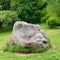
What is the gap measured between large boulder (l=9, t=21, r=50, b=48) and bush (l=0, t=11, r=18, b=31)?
11.7 m

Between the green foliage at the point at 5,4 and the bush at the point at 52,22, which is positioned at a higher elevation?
the green foliage at the point at 5,4

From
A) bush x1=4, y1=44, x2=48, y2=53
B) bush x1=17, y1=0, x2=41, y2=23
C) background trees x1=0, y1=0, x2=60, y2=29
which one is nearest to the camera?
bush x1=4, y1=44, x2=48, y2=53

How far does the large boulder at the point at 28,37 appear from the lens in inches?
632

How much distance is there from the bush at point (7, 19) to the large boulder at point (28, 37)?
11.7 meters

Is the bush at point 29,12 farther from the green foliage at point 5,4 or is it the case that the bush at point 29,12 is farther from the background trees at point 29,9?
the green foliage at point 5,4

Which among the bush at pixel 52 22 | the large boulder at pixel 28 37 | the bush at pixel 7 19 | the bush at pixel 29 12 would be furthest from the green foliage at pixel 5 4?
the large boulder at pixel 28 37

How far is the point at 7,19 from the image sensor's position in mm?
28891

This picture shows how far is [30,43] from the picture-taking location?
52.2 ft

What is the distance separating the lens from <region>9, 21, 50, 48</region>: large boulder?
52.7 feet

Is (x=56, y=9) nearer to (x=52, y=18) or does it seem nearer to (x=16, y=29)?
(x=52, y=18)

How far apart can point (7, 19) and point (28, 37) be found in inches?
497

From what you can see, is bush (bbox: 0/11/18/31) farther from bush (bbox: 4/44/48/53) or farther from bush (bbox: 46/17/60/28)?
bush (bbox: 4/44/48/53)

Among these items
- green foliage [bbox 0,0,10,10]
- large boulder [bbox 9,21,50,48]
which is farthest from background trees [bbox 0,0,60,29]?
large boulder [bbox 9,21,50,48]

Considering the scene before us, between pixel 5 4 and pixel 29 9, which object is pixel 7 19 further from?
pixel 5 4
